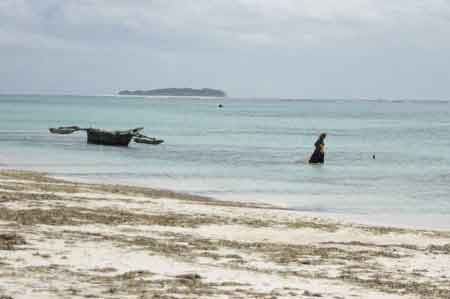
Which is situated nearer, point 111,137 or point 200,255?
point 200,255

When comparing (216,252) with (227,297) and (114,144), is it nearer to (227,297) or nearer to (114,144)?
(227,297)

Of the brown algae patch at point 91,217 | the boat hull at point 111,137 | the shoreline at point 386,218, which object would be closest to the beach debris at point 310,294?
the brown algae patch at point 91,217

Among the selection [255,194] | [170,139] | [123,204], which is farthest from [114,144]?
[123,204]

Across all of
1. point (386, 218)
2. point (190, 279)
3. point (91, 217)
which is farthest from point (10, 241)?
point (386, 218)

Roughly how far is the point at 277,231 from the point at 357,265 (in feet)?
15.7

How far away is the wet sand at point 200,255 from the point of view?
12.0 m

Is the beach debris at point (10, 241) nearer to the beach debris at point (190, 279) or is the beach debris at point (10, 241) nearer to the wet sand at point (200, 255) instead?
the wet sand at point (200, 255)

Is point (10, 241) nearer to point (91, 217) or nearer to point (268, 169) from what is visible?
point (91, 217)

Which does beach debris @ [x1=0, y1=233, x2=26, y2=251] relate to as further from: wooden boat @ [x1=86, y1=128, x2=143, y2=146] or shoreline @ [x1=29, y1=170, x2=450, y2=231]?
wooden boat @ [x1=86, y1=128, x2=143, y2=146]

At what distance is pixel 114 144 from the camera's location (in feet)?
210

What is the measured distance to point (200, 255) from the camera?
14.8 meters

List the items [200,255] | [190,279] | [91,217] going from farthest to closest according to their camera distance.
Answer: [91,217], [200,255], [190,279]

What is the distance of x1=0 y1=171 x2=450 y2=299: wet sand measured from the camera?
12.0 metres

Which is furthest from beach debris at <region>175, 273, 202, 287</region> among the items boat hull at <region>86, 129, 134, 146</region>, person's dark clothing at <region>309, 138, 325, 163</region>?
boat hull at <region>86, 129, 134, 146</region>
